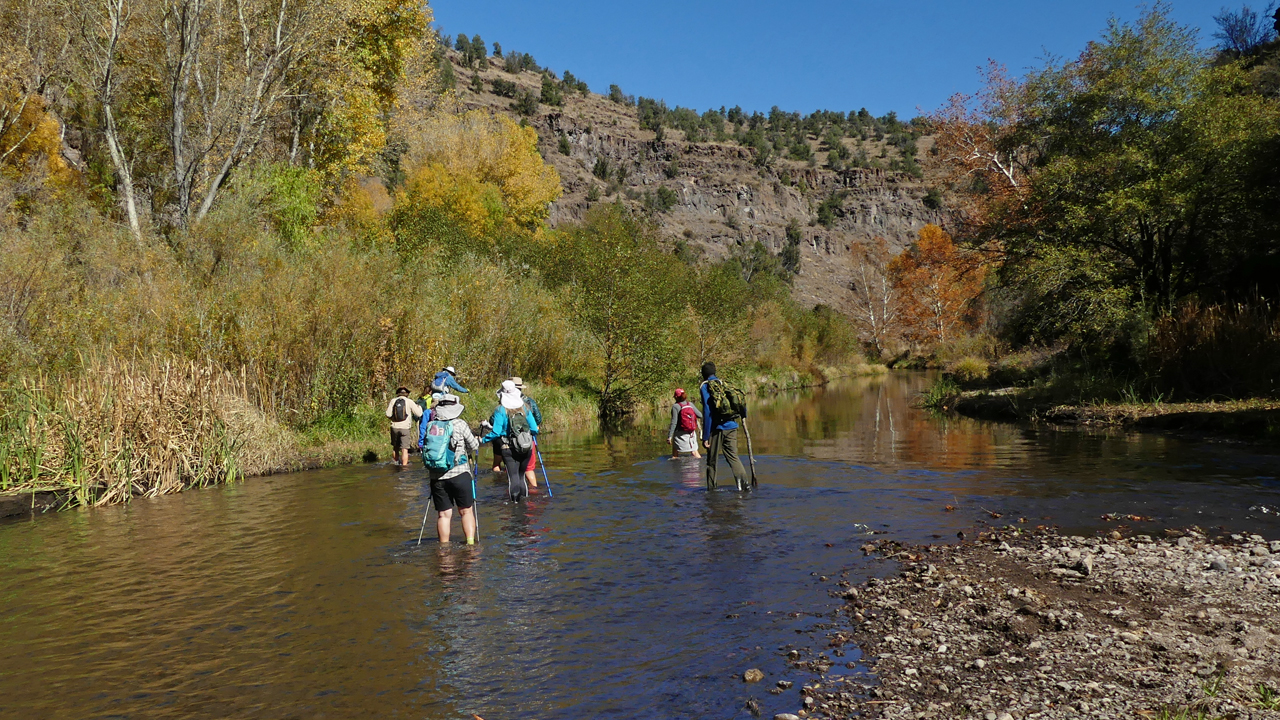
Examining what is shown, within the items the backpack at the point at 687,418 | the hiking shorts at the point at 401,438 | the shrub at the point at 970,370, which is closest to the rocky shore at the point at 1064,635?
the backpack at the point at 687,418

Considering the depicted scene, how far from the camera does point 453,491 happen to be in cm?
1060

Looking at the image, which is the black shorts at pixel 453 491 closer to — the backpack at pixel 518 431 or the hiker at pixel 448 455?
the hiker at pixel 448 455

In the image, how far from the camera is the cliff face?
12800cm

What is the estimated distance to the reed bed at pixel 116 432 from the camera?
14.7 meters

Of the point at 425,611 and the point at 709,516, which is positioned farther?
the point at 709,516

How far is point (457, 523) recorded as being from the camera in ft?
41.8

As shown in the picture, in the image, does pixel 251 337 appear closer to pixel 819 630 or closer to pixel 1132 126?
pixel 819 630

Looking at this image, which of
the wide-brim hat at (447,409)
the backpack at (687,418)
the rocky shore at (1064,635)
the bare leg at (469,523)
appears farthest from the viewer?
the backpack at (687,418)

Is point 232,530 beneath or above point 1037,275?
beneath

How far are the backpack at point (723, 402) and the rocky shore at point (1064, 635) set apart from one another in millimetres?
4896

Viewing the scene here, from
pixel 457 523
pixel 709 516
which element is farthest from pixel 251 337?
pixel 709 516

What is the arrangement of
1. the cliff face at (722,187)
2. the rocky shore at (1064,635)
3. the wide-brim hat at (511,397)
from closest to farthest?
the rocky shore at (1064,635) → the wide-brim hat at (511,397) → the cliff face at (722,187)

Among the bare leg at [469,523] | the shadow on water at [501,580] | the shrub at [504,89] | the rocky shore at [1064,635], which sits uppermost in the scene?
the shrub at [504,89]

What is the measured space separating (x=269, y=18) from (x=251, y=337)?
15.7 m
